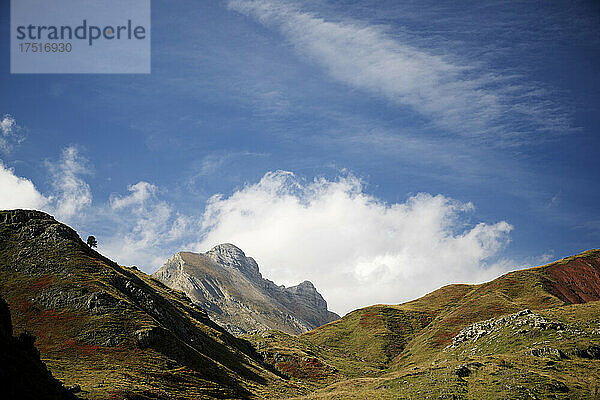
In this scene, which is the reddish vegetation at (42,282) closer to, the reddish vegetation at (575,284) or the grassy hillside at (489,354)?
the grassy hillside at (489,354)

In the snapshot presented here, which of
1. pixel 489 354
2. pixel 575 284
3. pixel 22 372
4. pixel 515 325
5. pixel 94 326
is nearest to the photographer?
pixel 22 372

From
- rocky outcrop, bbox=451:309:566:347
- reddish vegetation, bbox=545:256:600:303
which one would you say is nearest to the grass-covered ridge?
rocky outcrop, bbox=451:309:566:347

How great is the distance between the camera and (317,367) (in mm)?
161875

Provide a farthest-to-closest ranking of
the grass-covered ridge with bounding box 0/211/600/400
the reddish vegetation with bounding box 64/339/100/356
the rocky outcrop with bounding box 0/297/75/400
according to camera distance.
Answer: the reddish vegetation with bounding box 64/339/100/356, the grass-covered ridge with bounding box 0/211/600/400, the rocky outcrop with bounding box 0/297/75/400

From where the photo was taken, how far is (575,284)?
188000 millimetres

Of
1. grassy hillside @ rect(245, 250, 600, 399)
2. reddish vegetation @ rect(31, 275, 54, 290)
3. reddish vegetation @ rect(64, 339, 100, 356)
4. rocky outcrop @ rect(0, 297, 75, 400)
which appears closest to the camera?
rocky outcrop @ rect(0, 297, 75, 400)

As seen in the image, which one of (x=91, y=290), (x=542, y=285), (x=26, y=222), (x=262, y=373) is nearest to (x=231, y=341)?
(x=262, y=373)

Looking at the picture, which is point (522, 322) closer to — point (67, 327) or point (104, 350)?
point (104, 350)

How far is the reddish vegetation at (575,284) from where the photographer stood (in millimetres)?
176625

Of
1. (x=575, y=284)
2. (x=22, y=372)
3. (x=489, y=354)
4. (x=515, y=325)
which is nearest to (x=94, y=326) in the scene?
(x=22, y=372)

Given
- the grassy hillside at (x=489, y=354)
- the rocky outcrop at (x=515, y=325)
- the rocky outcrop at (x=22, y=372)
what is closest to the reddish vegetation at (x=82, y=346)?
the rocky outcrop at (x=22, y=372)

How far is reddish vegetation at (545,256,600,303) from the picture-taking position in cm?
17662

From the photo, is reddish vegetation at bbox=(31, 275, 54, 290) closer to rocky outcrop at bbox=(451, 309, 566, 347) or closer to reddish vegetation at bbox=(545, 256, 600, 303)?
rocky outcrop at bbox=(451, 309, 566, 347)

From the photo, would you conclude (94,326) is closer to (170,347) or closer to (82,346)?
(82,346)
